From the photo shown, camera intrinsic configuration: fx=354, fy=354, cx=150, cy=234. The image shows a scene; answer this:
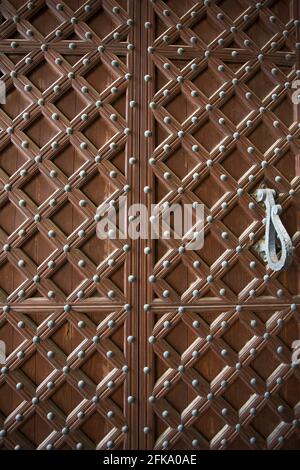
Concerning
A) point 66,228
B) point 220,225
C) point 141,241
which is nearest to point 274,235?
point 220,225

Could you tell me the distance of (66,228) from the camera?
130 cm

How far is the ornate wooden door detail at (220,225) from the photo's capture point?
1292 millimetres

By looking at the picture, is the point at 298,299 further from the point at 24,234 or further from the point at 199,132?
the point at 24,234

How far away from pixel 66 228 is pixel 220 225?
1.87ft

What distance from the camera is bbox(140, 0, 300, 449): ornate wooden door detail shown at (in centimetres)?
129

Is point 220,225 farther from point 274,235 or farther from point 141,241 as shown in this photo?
point 141,241

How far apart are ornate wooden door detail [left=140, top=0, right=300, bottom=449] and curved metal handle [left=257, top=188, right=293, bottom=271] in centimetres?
5

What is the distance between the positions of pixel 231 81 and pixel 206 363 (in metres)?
1.07

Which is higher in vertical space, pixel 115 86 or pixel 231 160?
pixel 115 86

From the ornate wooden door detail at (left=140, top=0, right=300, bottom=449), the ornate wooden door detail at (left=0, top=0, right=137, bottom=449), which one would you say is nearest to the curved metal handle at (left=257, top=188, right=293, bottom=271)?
the ornate wooden door detail at (left=140, top=0, right=300, bottom=449)

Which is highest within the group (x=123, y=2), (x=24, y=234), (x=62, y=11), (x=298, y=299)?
Answer: (x=62, y=11)
